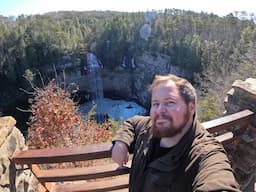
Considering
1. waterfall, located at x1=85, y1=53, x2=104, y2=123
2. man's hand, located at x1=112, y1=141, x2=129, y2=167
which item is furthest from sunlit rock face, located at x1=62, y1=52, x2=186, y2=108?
man's hand, located at x1=112, y1=141, x2=129, y2=167

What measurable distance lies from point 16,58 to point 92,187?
29720 mm

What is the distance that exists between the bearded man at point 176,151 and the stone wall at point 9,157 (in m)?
0.76

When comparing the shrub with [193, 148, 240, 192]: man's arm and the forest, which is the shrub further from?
the forest

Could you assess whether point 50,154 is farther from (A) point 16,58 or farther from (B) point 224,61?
(A) point 16,58

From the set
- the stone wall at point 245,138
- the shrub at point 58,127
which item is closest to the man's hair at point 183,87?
the stone wall at point 245,138

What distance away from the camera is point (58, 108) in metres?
6.93

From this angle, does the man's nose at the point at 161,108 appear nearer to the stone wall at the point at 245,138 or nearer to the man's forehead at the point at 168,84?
the man's forehead at the point at 168,84

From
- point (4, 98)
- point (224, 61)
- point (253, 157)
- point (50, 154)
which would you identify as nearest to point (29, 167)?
point (50, 154)

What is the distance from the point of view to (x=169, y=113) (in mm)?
1673

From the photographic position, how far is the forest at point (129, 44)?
26062 millimetres

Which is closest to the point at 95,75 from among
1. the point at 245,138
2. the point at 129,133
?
the point at 245,138

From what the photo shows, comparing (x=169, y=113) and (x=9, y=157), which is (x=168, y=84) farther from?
(x=9, y=157)

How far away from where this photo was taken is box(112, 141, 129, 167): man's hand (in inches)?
79.1

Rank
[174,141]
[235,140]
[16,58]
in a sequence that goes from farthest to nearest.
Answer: [16,58]
[235,140]
[174,141]
